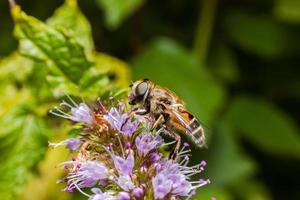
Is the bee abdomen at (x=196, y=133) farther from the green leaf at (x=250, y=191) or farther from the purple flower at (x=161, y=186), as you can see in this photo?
the green leaf at (x=250, y=191)

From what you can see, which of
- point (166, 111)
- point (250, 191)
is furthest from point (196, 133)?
point (250, 191)

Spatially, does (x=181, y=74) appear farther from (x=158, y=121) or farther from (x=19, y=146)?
(x=158, y=121)

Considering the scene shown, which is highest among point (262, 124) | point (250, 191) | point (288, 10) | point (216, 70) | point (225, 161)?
point (288, 10)

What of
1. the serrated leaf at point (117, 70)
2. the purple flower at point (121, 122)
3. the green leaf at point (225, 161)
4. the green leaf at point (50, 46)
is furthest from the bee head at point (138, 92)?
the green leaf at point (225, 161)

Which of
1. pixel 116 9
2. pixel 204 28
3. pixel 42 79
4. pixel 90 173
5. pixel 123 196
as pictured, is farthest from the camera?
pixel 204 28

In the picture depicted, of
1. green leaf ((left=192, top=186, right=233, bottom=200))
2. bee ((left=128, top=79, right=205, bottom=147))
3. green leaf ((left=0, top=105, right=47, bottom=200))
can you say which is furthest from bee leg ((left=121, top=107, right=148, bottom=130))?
green leaf ((left=192, top=186, right=233, bottom=200))
